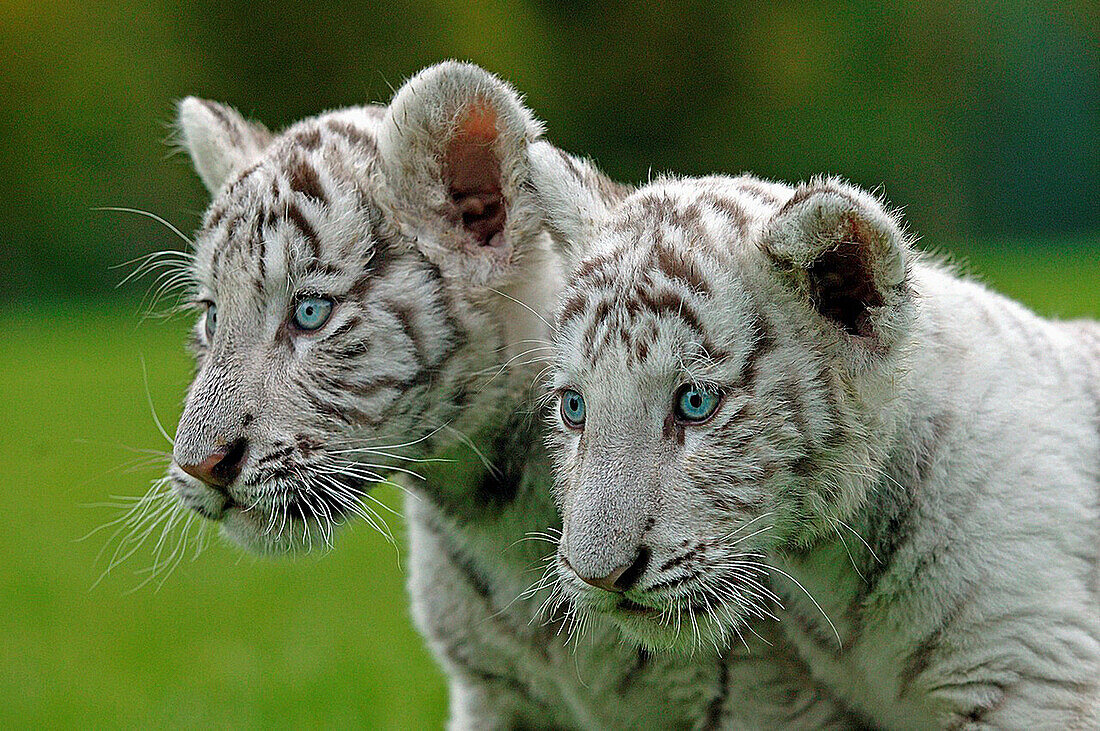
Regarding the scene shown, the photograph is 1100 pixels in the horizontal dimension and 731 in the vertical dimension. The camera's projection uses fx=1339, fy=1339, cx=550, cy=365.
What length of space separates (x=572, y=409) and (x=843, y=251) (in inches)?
32.4

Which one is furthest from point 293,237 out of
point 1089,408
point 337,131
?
point 1089,408

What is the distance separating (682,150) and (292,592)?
13.0 meters

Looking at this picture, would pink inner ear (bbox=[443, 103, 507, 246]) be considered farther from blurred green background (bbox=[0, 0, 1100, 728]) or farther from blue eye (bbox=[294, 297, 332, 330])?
blurred green background (bbox=[0, 0, 1100, 728])

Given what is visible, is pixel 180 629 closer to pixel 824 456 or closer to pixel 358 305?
pixel 358 305

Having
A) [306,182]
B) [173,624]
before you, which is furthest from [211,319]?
[173,624]

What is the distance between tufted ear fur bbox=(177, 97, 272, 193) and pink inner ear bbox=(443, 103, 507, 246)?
2.63 feet

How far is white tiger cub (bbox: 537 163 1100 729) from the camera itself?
3.23 meters

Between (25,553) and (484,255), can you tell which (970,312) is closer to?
(484,255)

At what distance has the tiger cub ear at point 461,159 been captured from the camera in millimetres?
3857

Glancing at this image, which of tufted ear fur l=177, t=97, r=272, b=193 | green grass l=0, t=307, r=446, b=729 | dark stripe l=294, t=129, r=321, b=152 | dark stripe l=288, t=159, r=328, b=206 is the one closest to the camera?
dark stripe l=288, t=159, r=328, b=206

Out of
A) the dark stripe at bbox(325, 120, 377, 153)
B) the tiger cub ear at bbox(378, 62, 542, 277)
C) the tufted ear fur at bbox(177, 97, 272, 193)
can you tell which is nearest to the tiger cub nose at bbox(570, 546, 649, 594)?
the tiger cub ear at bbox(378, 62, 542, 277)

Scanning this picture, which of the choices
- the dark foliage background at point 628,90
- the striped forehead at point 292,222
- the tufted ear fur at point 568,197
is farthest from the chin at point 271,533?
the dark foliage background at point 628,90

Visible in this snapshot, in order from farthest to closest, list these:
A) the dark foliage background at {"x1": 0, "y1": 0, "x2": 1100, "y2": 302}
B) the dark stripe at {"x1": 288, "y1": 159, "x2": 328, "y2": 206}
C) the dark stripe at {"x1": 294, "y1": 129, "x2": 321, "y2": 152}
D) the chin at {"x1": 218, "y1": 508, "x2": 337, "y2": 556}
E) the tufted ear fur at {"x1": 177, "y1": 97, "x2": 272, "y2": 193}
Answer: the dark foliage background at {"x1": 0, "y1": 0, "x2": 1100, "y2": 302} < the tufted ear fur at {"x1": 177, "y1": 97, "x2": 272, "y2": 193} < the dark stripe at {"x1": 294, "y1": 129, "x2": 321, "y2": 152} < the dark stripe at {"x1": 288, "y1": 159, "x2": 328, "y2": 206} < the chin at {"x1": 218, "y1": 508, "x2": 337, "y2": 556}

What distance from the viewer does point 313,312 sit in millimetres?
3818
